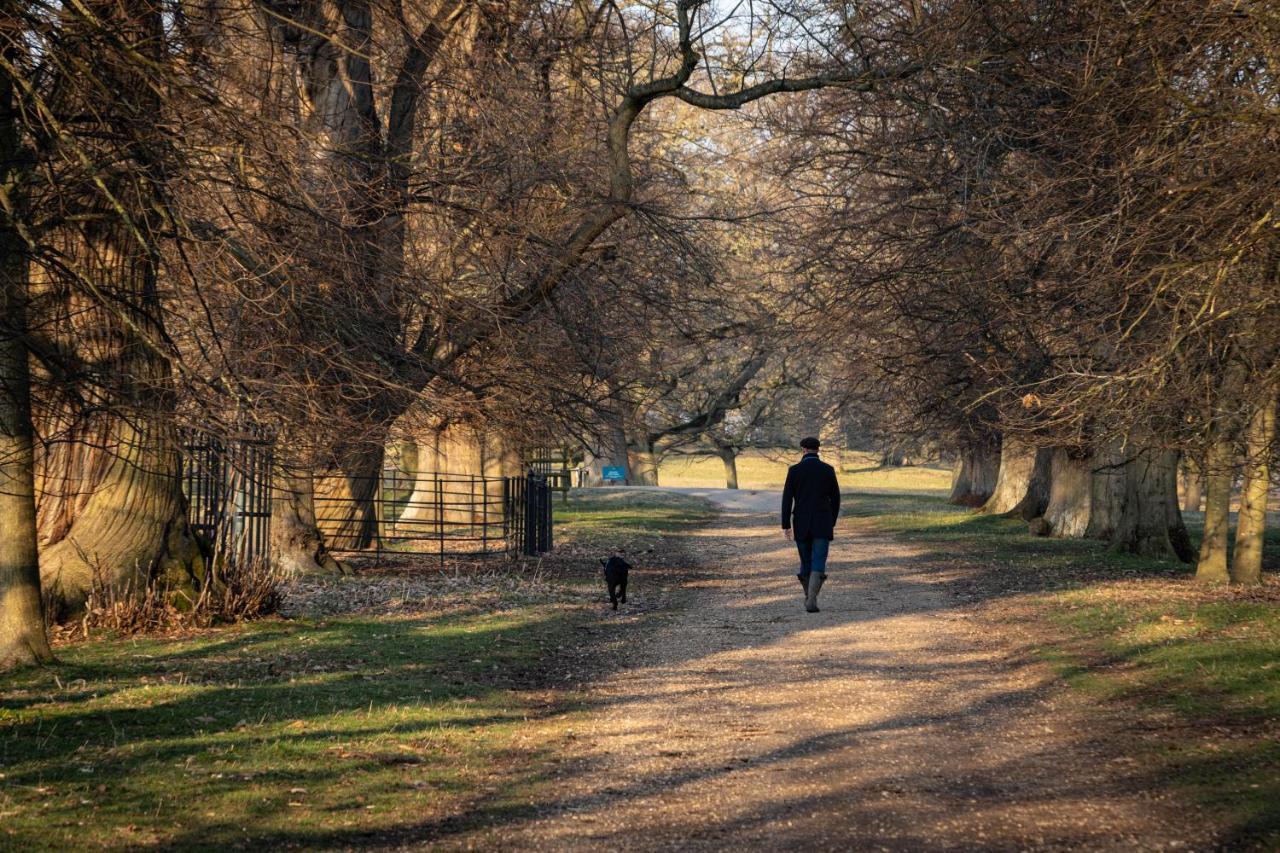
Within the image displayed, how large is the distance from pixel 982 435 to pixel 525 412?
15634 millimetres

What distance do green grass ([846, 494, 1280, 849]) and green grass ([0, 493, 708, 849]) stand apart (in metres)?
3.85

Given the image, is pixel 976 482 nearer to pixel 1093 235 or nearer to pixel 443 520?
pixel 443 520

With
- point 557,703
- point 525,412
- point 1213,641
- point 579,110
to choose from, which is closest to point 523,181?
point 579,110

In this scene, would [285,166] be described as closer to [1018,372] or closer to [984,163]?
[984,163]

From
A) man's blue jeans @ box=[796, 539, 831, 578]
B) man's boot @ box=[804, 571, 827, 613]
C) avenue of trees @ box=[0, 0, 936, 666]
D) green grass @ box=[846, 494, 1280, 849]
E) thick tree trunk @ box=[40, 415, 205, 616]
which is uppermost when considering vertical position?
avenue of trees @ box=[0, 0, 936, 666]

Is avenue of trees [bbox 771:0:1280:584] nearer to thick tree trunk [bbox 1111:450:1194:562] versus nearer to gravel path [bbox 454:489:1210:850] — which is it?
thick tree trunk [bbox 1111:450:1194:562]

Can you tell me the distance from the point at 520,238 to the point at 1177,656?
7.93 meters

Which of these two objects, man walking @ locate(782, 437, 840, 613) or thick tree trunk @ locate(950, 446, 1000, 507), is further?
thick tree trunk @ locate(950, 446, 1000, 507)

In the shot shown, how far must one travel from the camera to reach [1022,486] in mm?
36156

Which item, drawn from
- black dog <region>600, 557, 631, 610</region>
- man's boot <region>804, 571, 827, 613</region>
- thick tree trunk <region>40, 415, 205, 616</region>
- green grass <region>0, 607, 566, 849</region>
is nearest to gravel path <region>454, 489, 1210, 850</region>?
green grass <region>0, 607, 566, 849</region>

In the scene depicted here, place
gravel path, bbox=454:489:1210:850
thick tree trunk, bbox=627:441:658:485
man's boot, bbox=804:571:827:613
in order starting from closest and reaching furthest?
gravel path, bbox=454:489:1210:850, man's boot, bbox=804:571:827:613, thick tree trunk, bbox=627:441:658:485

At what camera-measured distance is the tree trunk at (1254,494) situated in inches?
519

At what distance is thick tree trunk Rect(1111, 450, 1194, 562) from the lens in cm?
2092

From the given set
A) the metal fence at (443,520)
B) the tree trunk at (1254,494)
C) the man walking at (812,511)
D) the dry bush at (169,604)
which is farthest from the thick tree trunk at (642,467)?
the dry bush at (169,604)
